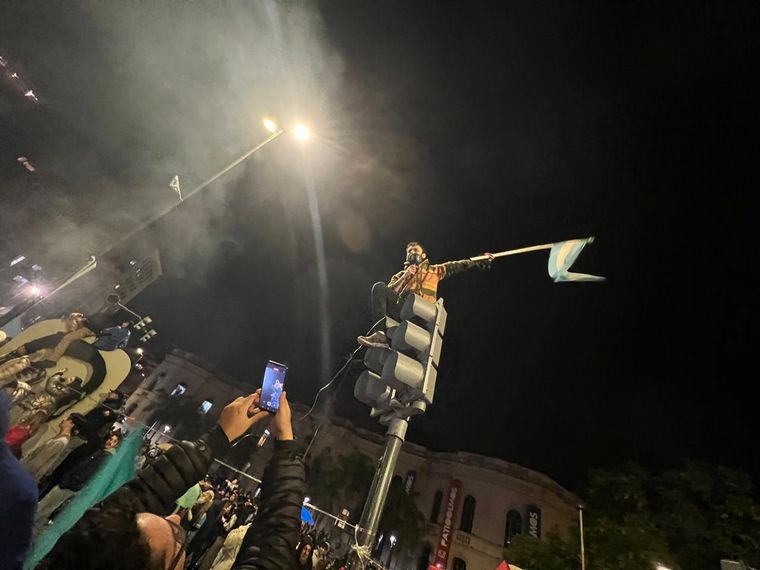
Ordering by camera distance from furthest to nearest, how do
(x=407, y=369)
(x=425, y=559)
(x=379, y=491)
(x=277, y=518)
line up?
(x=425, y=559), (x=407, y=369), (x=379, y=491), (x=277, y=518)

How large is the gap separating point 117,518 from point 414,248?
4.57 metres

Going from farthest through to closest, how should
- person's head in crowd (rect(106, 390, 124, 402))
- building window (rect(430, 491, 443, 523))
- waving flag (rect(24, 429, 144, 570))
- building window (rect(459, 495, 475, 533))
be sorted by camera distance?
building window (rect(430, 491, 443, 523)) < building window (rect(459, 495, 475, 533)) < person's head in crowd (rect(106, 390, 124, 402)) < waving flag (rect(24, 429, 144, 570))

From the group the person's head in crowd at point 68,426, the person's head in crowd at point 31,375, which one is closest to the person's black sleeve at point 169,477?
the person's head in crowd at point 68,426

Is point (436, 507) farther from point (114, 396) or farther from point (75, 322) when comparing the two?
point (75, 322)

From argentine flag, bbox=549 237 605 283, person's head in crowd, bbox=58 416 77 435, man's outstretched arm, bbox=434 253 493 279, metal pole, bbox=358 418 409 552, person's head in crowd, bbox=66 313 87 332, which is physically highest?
argentine flag, bbox=549 237 605 283

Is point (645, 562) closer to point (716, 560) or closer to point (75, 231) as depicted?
point (716, 560)

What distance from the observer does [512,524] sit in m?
25.6

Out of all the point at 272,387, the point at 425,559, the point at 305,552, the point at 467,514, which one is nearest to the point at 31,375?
the point at 305,552

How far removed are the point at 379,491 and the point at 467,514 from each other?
3158 centimetres

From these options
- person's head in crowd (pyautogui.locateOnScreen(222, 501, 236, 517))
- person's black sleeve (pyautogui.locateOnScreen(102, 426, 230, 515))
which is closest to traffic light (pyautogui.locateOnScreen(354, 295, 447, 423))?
person's black sleeve (pyautogui.locateOnScreen(102, 426, 230, 515))

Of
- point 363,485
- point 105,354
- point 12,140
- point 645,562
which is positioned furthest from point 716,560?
point 12,140

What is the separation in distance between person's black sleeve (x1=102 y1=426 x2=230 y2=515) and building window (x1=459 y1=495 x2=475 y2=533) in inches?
1250

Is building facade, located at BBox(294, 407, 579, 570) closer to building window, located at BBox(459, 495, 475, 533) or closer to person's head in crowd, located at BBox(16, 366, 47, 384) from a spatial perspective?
building window, located at BBox(459, 495, 475, 533)

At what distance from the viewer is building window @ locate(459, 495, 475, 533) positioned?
2647 cm
